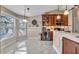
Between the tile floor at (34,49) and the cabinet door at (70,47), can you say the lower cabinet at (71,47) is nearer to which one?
the cabinet door at (70,47)

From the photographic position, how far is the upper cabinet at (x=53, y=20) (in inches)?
414

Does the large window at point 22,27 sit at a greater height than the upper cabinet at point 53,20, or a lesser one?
lesser

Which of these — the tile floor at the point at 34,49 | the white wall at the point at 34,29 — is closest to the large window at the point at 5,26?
the tile floor at the point at 34,49

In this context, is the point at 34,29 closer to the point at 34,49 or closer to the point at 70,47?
the point at 34,49

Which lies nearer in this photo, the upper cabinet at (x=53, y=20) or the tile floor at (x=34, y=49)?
the tile floor at (x=34, y=49)

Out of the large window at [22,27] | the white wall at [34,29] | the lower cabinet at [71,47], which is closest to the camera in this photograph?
the lower cabinet at [71,47]

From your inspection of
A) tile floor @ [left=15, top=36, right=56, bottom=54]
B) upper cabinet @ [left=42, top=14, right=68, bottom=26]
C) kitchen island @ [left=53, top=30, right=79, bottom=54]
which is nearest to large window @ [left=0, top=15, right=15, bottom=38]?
tile floor @ [left=15, top=36, right=56, bottom=54]

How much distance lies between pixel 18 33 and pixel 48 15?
3.08 metres

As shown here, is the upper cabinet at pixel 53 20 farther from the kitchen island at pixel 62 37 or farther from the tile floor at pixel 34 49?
the kitchen island at pixel 62 37

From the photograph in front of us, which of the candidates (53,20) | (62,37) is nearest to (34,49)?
(62,37)

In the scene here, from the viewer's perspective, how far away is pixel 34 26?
10.8 meters

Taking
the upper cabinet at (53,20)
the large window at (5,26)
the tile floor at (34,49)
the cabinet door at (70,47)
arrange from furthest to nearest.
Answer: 1. the upper cabinet at (53,20)
2. the large window at (5,26)
3. the tile floor at (34,49)
4. the cabinet door at (70,47)
